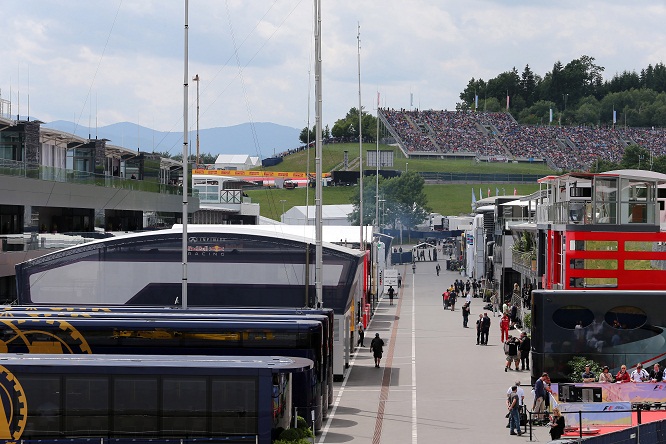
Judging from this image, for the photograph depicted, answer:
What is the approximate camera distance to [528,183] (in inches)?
7653

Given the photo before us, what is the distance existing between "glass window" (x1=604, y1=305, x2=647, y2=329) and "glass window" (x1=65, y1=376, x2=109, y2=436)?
51.9ft

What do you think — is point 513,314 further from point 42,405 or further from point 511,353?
point 42,405

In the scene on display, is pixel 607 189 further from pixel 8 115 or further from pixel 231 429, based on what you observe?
pixel 8 115

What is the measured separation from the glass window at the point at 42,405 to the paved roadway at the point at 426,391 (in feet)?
20.6

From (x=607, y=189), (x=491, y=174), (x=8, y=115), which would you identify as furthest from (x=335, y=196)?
(x=607, y=189)

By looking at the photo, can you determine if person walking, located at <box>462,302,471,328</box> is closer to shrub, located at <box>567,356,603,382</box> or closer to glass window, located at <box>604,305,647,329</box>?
glass window, located at <box>604,305,647,329</box>

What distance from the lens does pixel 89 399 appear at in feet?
73.9

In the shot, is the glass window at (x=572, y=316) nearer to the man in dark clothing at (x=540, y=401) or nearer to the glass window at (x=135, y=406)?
the man in dark clothing at (x=540, y=401)

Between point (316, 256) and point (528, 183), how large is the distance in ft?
534

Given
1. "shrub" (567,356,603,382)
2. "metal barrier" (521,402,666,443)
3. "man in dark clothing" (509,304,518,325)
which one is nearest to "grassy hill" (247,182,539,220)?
"man in dark clothing" (509,304,518,325)

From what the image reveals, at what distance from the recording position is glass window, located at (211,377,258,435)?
2222cm

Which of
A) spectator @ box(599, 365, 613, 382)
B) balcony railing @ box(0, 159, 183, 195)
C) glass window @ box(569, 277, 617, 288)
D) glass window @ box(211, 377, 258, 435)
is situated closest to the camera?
glass window @ box(211, 377, 258, 435)

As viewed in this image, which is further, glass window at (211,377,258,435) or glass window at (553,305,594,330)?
glass window at (553,305,594,330)

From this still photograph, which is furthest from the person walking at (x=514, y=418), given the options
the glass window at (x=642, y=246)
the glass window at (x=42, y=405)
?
the glass window at (x=642, y=246)
